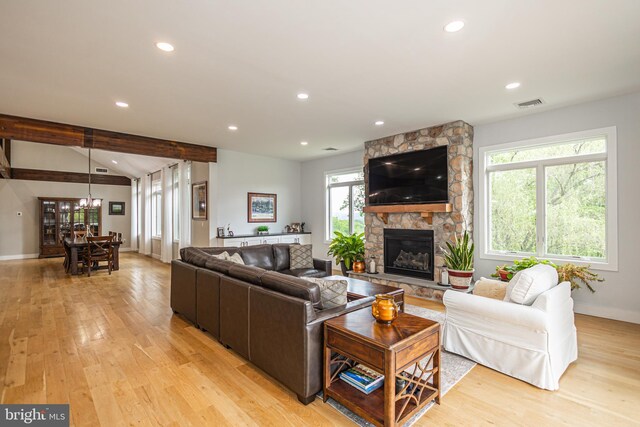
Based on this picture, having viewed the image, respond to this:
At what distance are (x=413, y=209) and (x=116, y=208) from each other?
11370 mm

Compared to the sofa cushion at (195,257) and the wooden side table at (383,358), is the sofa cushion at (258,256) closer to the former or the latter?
the sofa cushion at (195,257)

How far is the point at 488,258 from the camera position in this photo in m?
5.02

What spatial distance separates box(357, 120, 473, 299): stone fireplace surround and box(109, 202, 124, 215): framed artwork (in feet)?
34.4

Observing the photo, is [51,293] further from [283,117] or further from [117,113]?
[283,117]

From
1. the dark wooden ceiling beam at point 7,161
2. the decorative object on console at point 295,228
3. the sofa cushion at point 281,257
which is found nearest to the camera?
the sofa cushion at point 281,257

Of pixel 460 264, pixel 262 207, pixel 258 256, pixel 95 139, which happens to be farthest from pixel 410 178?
pixel 95 139

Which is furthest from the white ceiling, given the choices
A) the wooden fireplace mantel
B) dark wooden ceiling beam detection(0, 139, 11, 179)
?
dark wooden ceiling beam detection(0, 139, 11, 179)

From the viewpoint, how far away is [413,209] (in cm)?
541

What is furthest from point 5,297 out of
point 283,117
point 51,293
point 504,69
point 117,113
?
point 504,69

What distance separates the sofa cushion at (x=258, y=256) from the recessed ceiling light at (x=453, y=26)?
13.1 ft

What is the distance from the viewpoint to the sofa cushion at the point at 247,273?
2846mm

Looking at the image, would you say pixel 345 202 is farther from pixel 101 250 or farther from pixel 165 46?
pixel 101 250

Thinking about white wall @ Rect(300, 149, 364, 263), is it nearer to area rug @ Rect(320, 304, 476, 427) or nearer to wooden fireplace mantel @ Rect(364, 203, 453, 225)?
wooden fireplace mantel @ Rect(364, 203, 453, 225)

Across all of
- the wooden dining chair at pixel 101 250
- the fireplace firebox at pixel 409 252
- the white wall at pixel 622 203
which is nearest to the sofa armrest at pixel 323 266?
the fireplace firebox at pixel 409 252
